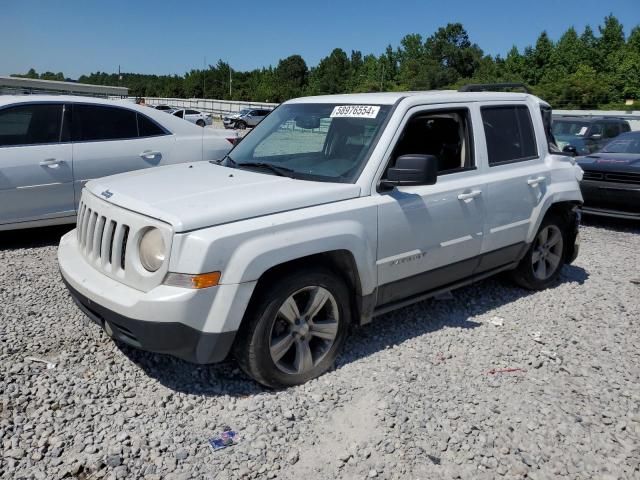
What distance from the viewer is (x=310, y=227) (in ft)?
10.6

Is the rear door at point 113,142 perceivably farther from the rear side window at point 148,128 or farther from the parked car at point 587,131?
the parked car at point 587,131

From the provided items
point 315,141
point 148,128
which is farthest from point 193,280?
point 148,128

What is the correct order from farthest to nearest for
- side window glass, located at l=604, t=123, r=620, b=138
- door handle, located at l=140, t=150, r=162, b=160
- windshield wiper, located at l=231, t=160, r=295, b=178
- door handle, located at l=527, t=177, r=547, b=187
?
side window glass, located at l=604, t=123, r=620, b=138 → door handle, located at l=140, t=150, r=162, b=160 → door handle, located at l=527, t=177, r=547, b=187 → windshield wiper, located at l=231, t=160, r=295, b=178

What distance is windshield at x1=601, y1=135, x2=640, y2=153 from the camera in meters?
9.20

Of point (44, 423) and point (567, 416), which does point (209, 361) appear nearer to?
point (44, 423)

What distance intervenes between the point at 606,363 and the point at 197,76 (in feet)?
359

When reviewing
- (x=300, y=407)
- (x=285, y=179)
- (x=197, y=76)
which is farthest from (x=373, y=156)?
(x=197, y=76)

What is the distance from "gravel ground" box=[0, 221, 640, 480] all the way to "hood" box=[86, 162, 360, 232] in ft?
3.66

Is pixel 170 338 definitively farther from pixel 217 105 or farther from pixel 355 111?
pixel 217 105

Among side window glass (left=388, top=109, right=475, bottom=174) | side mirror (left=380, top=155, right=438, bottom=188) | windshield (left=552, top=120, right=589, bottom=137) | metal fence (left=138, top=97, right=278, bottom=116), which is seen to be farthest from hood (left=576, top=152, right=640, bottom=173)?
metal fence (left=138, top=97, right=278, bottom=116)

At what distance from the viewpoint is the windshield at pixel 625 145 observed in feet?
30.2

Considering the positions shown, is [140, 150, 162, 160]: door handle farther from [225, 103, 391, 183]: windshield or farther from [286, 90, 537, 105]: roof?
[286, 90, 537, 105]: roof

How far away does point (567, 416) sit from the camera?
10.7ft

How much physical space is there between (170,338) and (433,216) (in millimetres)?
2009
